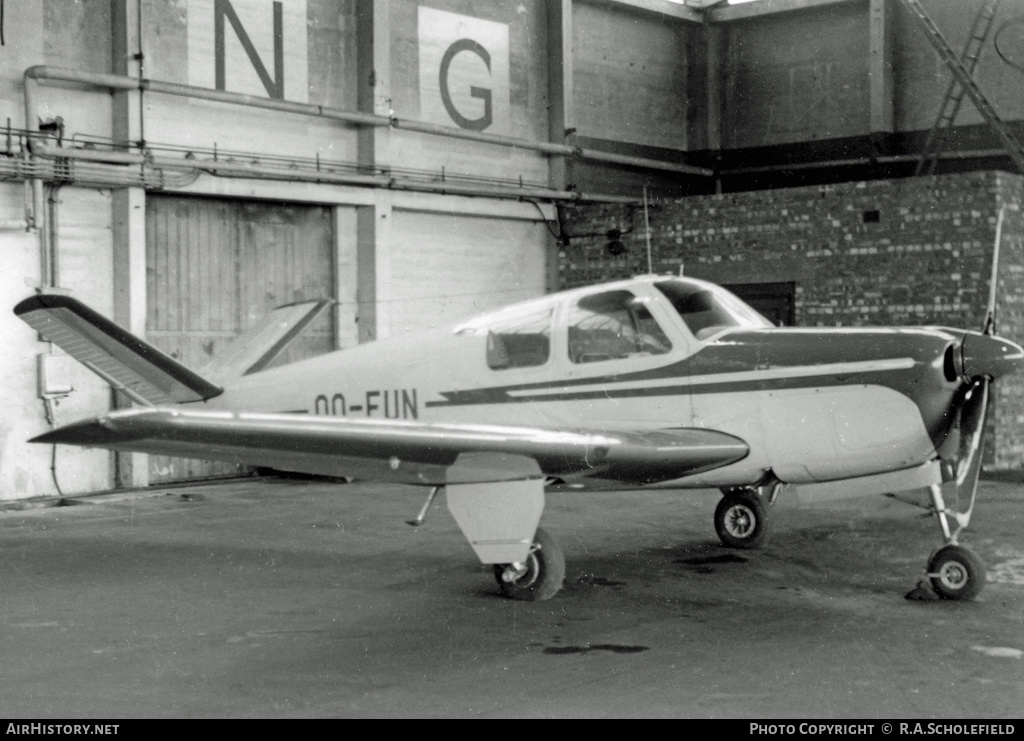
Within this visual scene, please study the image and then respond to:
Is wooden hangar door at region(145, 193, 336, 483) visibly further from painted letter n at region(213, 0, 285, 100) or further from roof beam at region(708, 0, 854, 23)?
roof beam at region(708, 0, 854, 23)

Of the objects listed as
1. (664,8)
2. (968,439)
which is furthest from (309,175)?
(968,439)

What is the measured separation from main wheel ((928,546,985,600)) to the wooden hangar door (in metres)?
8.07

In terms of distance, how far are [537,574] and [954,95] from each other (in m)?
12.4

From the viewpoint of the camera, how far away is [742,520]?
880 cm

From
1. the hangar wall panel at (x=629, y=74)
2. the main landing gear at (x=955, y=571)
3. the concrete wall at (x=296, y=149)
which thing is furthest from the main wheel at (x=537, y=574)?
the hangar wall panel at (x=629, y=74)

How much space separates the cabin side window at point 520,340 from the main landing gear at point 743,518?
7.21 ft

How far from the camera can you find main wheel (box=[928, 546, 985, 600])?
671cm

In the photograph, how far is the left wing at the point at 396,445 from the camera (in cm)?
499

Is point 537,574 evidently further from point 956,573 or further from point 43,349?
point 43,349

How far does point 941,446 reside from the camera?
6.70 meters

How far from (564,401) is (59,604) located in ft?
10.5

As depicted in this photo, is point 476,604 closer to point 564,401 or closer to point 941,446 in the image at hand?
point 564,401

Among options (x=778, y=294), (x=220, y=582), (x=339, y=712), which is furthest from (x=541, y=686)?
(x=778, y=294)

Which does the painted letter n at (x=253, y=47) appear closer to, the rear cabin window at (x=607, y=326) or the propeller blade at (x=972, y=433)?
the rear cabin window at (x=607, y=326)
